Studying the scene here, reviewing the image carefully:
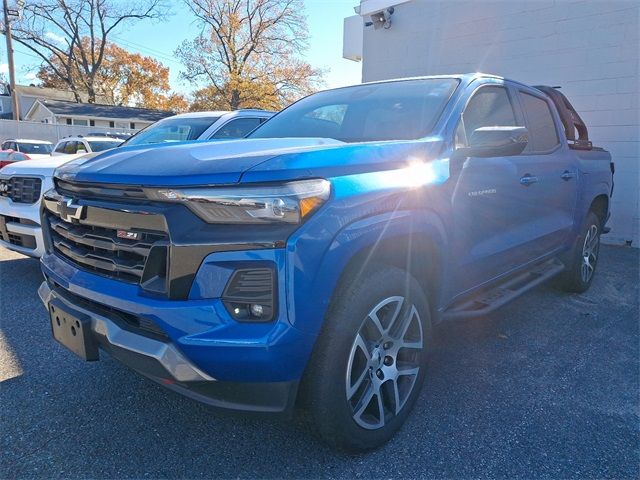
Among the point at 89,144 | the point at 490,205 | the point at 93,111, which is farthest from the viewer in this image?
the point at 93,111

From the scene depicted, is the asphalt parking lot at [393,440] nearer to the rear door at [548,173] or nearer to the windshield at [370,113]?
the rear door at [548,173]

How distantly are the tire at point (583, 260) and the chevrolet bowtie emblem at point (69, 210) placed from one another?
4.29 meters

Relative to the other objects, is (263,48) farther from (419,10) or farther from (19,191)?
(19,191)

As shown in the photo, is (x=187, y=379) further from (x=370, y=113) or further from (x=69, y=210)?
(x=370, y=113)

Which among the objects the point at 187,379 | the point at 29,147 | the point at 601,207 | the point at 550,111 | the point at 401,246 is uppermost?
the point at 550,111

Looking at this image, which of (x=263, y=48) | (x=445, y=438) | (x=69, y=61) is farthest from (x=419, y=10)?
(x=69, y=61)

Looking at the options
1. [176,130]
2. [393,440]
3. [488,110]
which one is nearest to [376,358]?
[393,440]

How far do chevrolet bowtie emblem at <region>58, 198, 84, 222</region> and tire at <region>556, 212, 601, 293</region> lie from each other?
14.1 feet

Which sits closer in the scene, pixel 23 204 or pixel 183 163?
pixel 183 163

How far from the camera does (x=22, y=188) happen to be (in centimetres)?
452

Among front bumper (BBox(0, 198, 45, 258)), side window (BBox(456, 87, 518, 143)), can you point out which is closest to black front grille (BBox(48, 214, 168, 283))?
side window (BBox(456, 87, 518, 143))

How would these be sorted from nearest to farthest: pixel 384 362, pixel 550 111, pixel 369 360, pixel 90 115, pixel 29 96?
pixel 369 360 < pixel 384 362 < pixel 550 111 < pixel 90 115 < pixel 29 96

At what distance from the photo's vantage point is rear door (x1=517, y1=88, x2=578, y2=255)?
3.51 metres

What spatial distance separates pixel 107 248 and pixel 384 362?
4.52 feet
